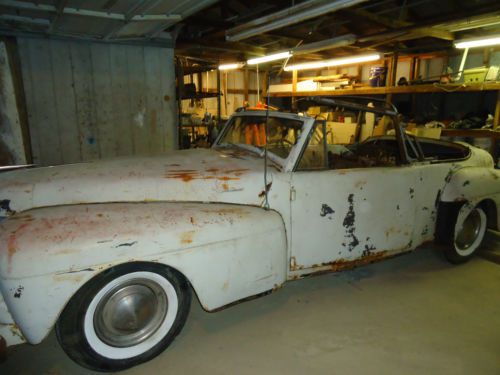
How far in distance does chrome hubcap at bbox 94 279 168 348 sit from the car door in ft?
3.68

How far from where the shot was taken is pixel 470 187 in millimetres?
3449

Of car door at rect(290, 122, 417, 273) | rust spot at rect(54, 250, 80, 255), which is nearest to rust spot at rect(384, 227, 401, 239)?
car door at rect(290, 122, 417, 273)

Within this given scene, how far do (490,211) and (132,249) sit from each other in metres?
4.01

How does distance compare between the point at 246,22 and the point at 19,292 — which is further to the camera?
the point at 246,22

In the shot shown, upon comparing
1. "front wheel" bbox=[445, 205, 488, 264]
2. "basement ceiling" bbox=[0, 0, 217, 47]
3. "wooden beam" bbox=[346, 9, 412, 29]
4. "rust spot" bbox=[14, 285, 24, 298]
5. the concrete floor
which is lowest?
the concrete floor

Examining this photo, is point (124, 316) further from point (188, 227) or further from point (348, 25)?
point (348, 25)

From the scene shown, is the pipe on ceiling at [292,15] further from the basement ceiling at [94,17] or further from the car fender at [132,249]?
the car fender at [132,249]

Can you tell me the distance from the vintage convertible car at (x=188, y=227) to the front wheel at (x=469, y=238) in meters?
0.32

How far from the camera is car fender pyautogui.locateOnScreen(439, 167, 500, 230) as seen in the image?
3412mm

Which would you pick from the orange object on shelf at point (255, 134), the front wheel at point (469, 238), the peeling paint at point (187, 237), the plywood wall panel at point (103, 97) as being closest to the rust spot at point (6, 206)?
the peeling paint at point (187, 237)

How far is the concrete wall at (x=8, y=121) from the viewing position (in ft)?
13.3

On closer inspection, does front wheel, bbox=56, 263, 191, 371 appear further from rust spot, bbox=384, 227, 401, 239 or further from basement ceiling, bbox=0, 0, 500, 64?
basement ceiling, bbox=0, 0, 500, 64

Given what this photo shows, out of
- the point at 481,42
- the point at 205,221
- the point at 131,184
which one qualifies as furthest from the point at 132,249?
the point at 481,42

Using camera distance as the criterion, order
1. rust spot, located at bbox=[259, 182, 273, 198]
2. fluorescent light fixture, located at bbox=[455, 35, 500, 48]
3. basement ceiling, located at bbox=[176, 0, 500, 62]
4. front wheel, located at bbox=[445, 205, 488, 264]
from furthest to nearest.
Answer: fluorescent light fixture, located at bbox=[455, 35, 500, 48]
basement ceiling, located at bbox=[176, 0, 500, 62]
front wheel, located at bbox=[445, 205, 488, 264]
rust spot, located at bbox=[259, 182, 273, 198]
